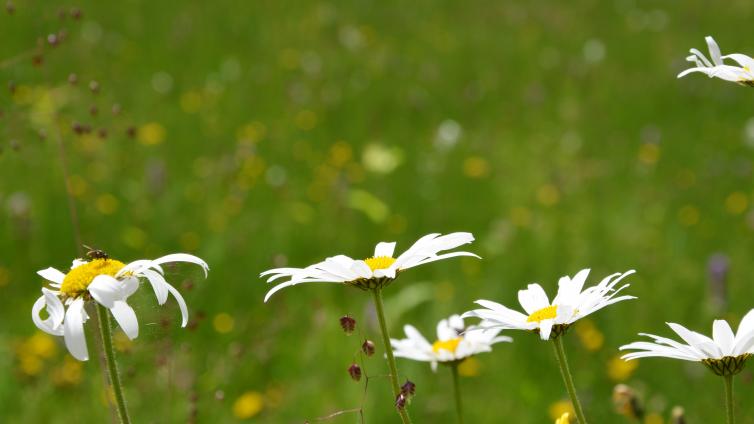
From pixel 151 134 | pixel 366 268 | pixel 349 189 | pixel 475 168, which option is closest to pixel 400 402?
pixel 366 268

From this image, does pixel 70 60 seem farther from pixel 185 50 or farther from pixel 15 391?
pixel 15 391

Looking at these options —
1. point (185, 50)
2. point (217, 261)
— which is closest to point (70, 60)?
point (185, 50)

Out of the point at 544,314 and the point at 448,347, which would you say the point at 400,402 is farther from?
the point at 448,347

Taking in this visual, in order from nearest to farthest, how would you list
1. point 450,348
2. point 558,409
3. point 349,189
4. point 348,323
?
1. point 348,323
2. point 450,348
3. point 558,409
4. point 349,189

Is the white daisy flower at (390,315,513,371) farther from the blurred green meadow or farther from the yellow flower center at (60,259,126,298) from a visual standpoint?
the yellow flower center at (60,259,126,298)

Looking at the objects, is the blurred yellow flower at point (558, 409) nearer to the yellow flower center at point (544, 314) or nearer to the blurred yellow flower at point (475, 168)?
the yellow flower center at point (544, 314)

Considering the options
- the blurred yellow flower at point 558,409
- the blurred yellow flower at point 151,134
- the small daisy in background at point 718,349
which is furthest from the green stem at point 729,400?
the blurred yellow flower at point 151,134
